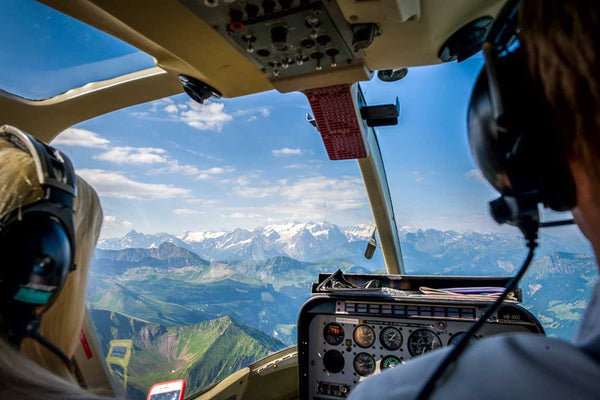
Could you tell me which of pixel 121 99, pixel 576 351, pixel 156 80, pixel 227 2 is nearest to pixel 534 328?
pixel 576 351

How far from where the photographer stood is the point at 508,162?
1.73ft

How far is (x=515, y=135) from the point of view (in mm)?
495

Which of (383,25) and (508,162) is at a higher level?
(383,25)

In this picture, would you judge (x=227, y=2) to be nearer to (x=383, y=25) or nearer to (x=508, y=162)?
(x=383, y=25)

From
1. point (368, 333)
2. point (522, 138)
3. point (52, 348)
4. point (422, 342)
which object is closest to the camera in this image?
point (522, 138)

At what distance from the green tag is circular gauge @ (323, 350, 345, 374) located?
1904 millimetres

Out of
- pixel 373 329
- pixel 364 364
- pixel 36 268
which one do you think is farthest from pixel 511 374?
pixel 364 364

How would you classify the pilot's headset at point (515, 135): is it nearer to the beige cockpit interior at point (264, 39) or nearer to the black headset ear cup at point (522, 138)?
the black headset ear cup at point (522, 138)

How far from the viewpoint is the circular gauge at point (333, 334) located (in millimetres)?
2148

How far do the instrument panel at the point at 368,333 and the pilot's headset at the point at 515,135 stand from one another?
1411mm

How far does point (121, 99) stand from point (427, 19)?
1691 millimetres

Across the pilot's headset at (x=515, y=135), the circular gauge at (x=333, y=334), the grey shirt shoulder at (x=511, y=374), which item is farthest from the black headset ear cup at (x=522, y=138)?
the circular gauge at (x=333, y=334)

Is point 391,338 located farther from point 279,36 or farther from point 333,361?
point 279,36

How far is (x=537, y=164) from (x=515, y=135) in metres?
0.05
